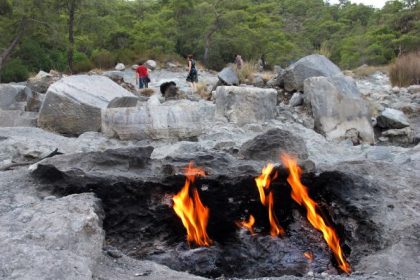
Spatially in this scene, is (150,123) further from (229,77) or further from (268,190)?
(229,77)

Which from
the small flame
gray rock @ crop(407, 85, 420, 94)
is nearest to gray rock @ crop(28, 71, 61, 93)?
gray rock @ crop(407, 85, 420, 94)

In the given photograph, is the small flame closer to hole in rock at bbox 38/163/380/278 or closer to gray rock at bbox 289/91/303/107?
hole in rock at bbox 38/163/380/278

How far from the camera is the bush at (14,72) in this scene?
2155cm

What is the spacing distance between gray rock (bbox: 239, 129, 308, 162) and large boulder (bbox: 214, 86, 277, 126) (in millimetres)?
3098

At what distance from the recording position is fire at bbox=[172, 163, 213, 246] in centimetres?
448

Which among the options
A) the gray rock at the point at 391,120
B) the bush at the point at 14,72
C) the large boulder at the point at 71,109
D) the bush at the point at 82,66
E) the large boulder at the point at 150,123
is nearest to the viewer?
the large boulder at the point at 150,123

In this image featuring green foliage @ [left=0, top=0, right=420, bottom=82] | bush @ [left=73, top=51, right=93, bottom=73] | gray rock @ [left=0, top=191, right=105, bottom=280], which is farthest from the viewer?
bush @ [left=73, top=51, right=93, bottom=73]

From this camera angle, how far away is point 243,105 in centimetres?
905

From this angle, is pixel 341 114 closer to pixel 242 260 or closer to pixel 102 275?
pixel 242 260

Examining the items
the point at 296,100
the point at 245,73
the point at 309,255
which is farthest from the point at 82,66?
the point at 309,255

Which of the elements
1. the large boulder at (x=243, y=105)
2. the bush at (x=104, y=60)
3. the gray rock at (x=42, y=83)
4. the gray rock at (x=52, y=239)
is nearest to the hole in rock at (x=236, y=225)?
the gray rock at (x=52, y=239)

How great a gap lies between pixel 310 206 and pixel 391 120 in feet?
19.4

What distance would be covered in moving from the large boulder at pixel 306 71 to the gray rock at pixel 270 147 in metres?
5.31

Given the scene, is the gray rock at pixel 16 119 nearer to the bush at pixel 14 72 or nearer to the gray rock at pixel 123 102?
the gray rock at pixel 123 102
